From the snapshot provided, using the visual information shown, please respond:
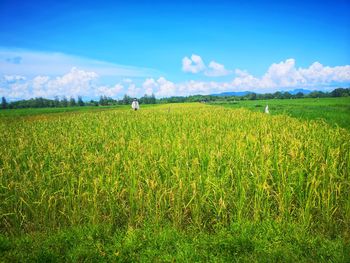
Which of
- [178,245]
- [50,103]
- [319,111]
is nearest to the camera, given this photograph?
[178,245]

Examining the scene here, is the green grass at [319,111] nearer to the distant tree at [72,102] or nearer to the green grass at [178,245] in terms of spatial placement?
the green grass at [178,245]

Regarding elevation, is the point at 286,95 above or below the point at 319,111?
below

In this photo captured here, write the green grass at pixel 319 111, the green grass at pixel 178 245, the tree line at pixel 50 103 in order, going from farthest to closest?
1. the tree line at pixel 50 103
2. the green grass at pixel 319 111
3. the green grass at pixel 178 245

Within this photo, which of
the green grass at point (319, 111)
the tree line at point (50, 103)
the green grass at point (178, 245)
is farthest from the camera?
the tree line at point (50, 103)

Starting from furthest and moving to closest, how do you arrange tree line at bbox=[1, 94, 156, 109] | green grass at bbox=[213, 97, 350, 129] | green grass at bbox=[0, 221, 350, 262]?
tree line at bbox=[1, 94, 156, 109] → green grass at bbox=[213, 97, 350, 129] → green grass at bbox=[0, 221, 350, 262]

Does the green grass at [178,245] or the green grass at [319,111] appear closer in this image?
the green grass at [178,245]

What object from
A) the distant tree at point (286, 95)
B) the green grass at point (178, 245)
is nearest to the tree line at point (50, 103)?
the distant tree at point (286, 95)

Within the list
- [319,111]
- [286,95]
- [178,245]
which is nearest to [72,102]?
[286,95]

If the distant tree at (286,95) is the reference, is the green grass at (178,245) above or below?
above

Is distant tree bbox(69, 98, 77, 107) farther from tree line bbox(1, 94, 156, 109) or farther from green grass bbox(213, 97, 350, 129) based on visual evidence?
green grass bbox(213, 97, 350, 129)

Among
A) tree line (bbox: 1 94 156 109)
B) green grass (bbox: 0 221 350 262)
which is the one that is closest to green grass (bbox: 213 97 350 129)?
green grass (bbox: 0 221 350 262)

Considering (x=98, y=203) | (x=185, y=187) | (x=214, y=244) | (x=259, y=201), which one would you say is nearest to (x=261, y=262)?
(x=214, y=244)

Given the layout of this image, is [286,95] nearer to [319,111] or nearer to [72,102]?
[72,102]

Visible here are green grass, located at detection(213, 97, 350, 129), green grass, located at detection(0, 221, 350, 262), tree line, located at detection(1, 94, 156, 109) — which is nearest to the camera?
green grass, located at detection(0, 221, 350, 262)
